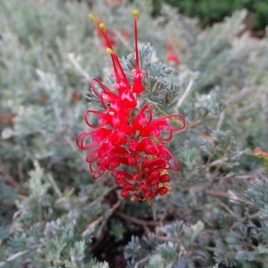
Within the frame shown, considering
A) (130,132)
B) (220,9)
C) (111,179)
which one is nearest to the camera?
(130,132)

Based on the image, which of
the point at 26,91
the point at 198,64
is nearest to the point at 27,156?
the point at 26,91

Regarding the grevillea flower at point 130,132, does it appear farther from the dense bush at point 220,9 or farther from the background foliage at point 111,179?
the dense bush at point 220,9

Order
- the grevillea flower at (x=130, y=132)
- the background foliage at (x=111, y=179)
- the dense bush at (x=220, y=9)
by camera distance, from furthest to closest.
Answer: the dense bush at (x=220, y=9), the background foliage at (x=111, y=179), the grevillea flower at (x=130, y=132)

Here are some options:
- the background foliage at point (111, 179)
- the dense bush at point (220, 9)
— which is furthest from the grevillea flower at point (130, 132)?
the dense bush at point (220, 9)

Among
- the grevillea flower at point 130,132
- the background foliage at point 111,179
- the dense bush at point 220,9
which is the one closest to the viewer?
the grevillea flower at point 130,132

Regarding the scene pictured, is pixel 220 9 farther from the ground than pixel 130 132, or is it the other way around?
pixel 130 132

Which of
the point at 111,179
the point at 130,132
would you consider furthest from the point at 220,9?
the point at 130,132

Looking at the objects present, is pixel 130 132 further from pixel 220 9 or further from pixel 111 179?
pixel 220 9

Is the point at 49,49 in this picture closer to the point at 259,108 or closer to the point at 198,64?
the point at 198,64

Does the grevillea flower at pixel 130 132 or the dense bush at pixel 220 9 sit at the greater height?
the grevillea flower at pixel 130 132
